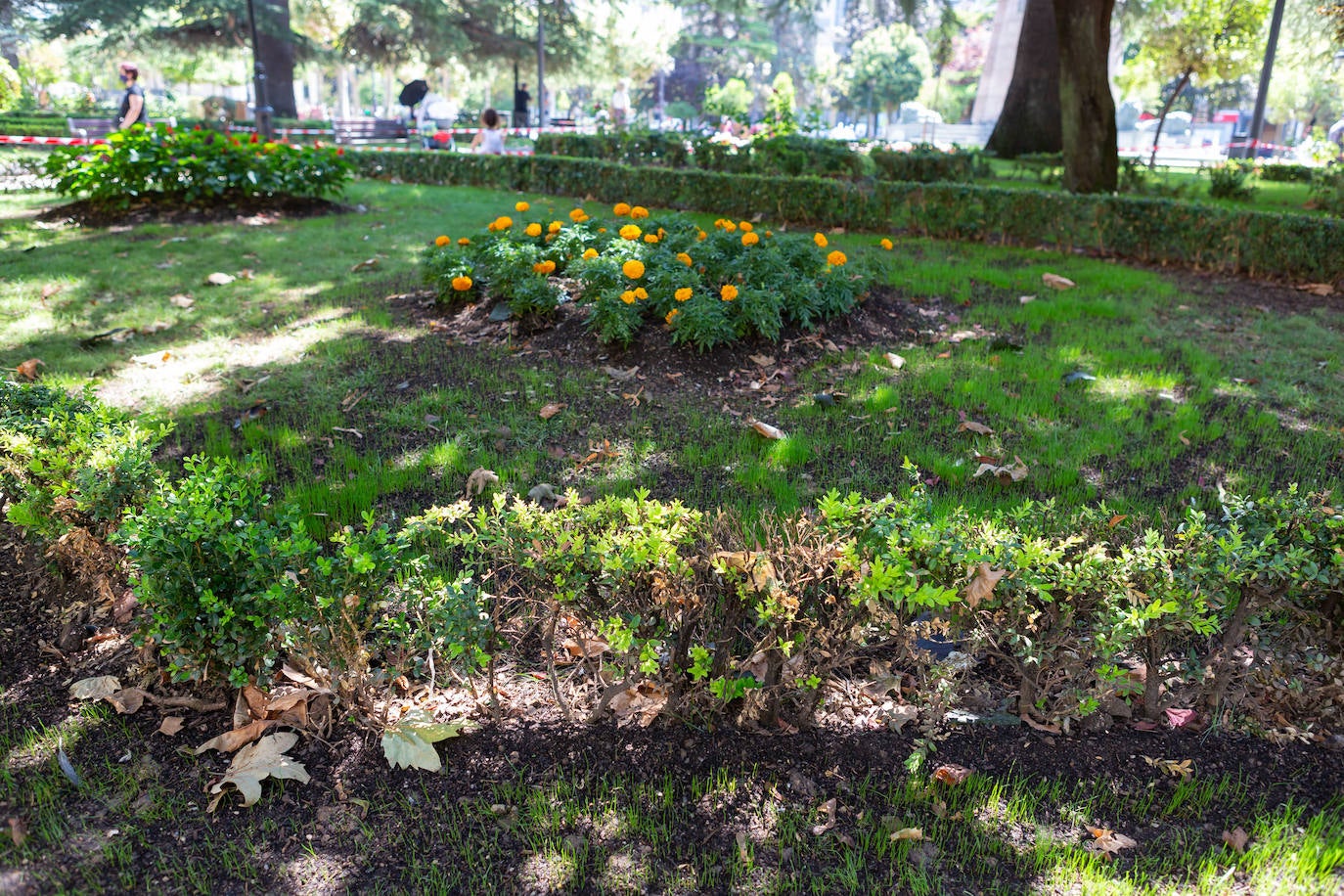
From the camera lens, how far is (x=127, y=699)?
2.47 m

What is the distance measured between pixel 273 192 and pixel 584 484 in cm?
906

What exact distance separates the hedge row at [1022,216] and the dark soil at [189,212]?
14.4 ft

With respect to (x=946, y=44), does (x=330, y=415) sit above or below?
below

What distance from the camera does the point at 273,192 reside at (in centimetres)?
1104

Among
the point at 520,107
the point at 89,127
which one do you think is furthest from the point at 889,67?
the point at 89,127

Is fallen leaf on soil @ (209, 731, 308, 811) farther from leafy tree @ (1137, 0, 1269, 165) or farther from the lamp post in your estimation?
leafy tree @ (1137, 0, 1269, 165)

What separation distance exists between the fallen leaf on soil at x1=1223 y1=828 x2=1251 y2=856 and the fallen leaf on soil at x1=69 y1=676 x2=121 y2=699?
2.88m

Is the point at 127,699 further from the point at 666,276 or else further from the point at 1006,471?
the point at 666,276

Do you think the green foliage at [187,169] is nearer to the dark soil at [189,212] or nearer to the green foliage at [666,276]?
the dark soil at [189,212]

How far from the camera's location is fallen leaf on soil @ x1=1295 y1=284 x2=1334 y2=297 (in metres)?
7.69

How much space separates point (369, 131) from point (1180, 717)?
32.4 meters

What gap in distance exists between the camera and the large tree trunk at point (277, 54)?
2806 cm

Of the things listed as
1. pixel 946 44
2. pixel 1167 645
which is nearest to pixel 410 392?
pixel 1167 645

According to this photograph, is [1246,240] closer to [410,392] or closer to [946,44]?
[410,392]
